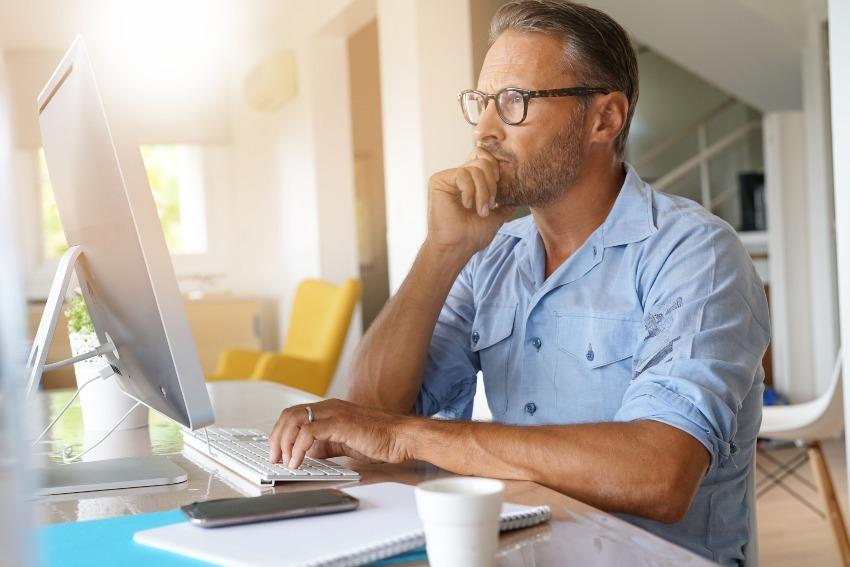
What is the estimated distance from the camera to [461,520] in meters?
0.66

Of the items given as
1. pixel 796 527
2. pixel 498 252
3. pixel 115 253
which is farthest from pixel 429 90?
pixel 115 253

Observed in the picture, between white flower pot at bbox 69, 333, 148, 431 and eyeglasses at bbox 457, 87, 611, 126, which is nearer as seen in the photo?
eyeglasses at bbox 457, 87, 611, 126

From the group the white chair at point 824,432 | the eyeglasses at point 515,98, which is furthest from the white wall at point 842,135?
the eyeglasses at point 515,98

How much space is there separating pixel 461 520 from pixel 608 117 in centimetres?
109

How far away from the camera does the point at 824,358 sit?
5047mm

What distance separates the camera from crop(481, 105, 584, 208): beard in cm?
157

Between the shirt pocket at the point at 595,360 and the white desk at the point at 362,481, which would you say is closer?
the white desk at the point at 362,481

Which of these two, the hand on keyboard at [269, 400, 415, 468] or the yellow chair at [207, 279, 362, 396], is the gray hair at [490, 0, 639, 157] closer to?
the hand on keyboard at [269, 400, 415, 468]

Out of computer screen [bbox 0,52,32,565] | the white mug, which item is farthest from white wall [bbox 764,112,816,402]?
computer screen [bbox 0,52,32,565]

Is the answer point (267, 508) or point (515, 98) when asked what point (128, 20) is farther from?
point (267, 508)

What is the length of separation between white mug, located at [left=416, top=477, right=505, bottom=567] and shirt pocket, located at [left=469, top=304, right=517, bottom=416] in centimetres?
87

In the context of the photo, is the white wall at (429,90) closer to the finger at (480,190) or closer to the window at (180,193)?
the finger at (480,190)

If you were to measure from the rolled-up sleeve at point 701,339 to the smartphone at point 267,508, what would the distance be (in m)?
0.41

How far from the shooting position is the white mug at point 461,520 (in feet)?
2.14
